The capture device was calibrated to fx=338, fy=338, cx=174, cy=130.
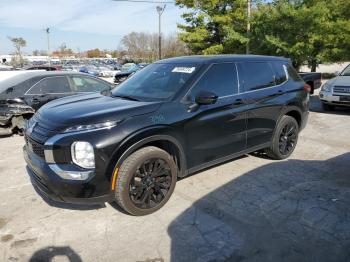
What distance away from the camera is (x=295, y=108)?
19.2 feet

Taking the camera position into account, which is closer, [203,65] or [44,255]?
[44,255]

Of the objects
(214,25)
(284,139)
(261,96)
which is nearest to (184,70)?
(261,96)

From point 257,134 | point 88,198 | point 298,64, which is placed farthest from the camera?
point 298,64

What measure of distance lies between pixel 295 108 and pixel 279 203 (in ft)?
7.35

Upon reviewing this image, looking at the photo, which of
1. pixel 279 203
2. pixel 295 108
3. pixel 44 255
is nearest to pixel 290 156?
pixel 295 108

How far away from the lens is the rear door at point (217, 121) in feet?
14.0

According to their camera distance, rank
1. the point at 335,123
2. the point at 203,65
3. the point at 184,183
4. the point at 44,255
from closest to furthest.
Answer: the point at 44,255 → the point at 203,65 → the point at 184,183 → the point at 335,123

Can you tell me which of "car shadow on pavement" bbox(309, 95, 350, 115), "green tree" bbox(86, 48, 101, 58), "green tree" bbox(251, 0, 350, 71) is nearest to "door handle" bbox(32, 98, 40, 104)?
"car shadow on pavement" bbox(309, 95, 350, 115)

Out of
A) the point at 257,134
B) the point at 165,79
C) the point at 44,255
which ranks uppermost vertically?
the point at 165,79

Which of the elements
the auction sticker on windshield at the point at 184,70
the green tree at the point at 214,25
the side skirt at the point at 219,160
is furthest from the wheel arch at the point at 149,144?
the green tree at the point at 214,25

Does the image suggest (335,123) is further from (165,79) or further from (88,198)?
(88,198)

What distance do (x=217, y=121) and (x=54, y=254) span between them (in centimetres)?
249

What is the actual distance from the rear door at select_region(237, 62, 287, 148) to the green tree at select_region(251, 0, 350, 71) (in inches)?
649

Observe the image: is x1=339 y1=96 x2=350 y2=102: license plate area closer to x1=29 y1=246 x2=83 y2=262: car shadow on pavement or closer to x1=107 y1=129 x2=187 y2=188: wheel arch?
x1=107 y1=129 x2=187 y2=188: wheel arch
